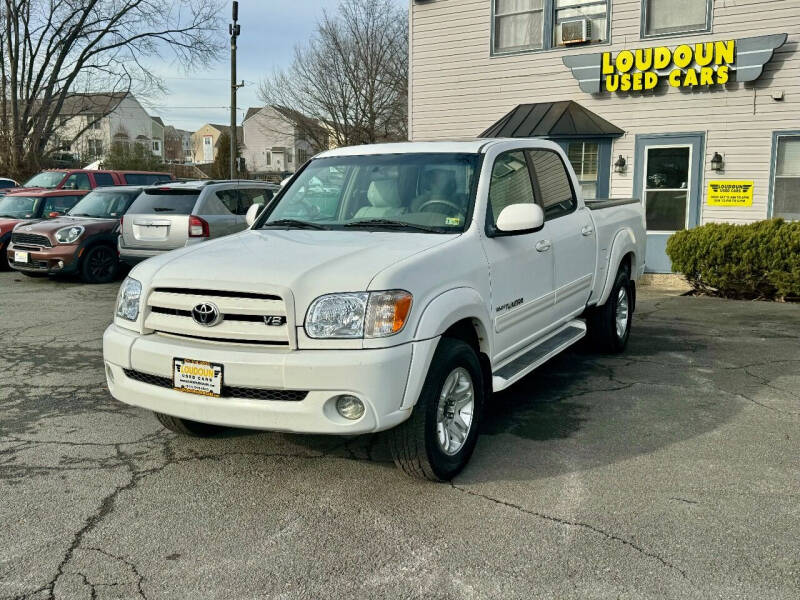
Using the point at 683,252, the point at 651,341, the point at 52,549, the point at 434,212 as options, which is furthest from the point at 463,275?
the point at 683,252

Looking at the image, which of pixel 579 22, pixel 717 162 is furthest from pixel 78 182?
pixel 717 162

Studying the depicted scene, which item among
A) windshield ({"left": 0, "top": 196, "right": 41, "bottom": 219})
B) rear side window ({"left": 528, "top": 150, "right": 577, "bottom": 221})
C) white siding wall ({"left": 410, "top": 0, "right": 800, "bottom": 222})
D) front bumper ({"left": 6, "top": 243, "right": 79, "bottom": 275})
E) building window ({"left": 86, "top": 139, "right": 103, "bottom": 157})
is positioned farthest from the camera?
building window ({"left": 86, "top": 139, "right": 103, "bottom": 157})

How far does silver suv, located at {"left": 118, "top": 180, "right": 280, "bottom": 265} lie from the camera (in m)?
10.9

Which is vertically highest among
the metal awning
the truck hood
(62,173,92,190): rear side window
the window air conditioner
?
the window air conditioner

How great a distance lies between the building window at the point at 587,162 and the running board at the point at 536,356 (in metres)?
7.88

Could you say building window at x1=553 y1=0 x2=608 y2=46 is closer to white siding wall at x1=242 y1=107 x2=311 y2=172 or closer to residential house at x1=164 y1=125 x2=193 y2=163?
white siding wall at x1=242 y1=107 x2=311 y2=172

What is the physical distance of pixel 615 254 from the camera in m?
6.57

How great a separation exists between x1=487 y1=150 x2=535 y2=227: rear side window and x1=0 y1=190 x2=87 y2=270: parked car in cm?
1088

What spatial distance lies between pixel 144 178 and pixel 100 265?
5.60 metres

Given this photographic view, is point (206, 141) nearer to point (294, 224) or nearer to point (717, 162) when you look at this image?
point (717, 162)

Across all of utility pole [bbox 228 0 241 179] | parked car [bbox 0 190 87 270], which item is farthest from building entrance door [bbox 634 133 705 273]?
utility pole [bbox 228 0 241 179]

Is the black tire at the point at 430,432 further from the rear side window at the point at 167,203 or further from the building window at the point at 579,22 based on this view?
the building window at the point at 579,22

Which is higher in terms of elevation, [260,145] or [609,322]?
[260,145]

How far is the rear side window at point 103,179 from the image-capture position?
16.7m
